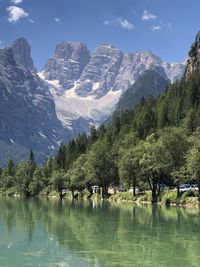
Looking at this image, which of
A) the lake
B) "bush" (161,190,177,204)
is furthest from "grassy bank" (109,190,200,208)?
the lake

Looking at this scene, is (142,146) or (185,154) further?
(142,146)

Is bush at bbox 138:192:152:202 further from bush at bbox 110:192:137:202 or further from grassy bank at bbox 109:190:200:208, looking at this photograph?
bush at bbox 110:192:137:202

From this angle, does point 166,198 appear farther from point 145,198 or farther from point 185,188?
point 185,188

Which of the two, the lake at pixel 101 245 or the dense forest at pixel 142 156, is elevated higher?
the dense forest at pixel 142 156

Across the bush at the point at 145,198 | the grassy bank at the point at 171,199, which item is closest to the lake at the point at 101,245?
the grassy bank at the point at 171,199

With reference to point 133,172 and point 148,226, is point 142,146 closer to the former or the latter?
point 133,172

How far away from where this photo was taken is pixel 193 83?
182375mm

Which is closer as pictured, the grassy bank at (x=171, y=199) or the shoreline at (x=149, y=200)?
the shoreline at (x=149, y=200)

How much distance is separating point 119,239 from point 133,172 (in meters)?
73.4

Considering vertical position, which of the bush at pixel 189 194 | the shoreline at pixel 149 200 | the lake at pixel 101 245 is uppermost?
the bush at pixel 189 194

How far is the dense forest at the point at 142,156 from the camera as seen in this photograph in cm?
9944

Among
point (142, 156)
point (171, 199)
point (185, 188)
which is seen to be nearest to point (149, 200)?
point (171, 199)

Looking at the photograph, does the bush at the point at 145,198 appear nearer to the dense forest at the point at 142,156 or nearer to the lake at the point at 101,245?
the dense forest at the point at 142,156

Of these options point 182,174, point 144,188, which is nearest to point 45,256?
point 182,174
